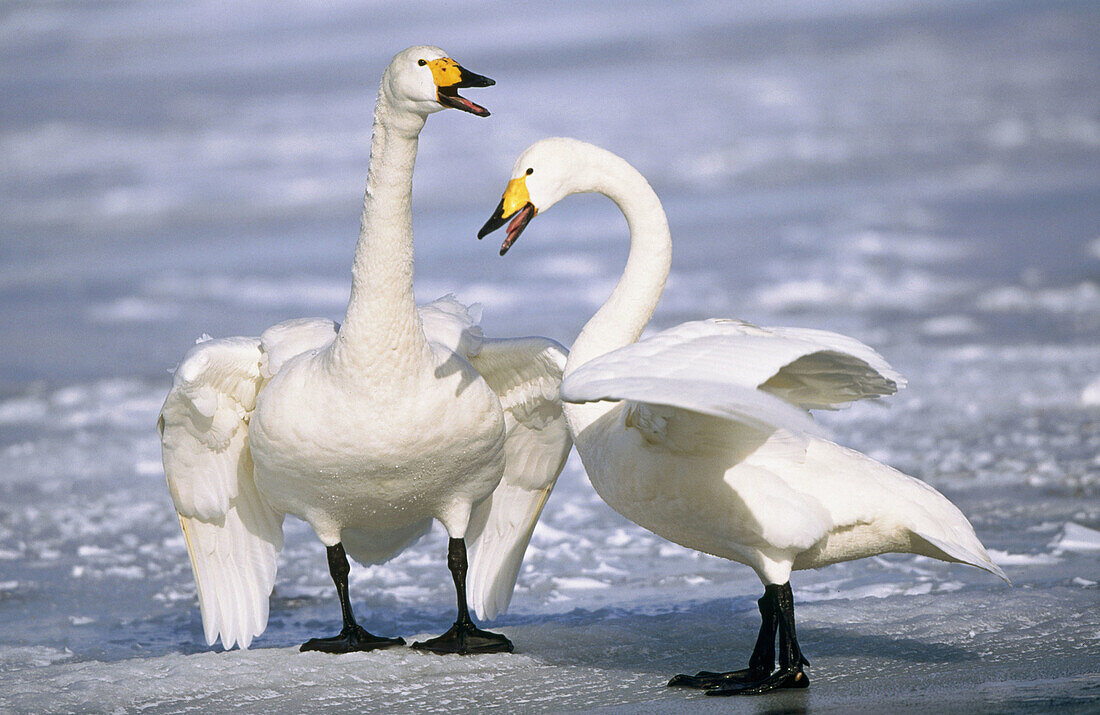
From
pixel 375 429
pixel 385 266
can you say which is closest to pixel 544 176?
pixel 385 266

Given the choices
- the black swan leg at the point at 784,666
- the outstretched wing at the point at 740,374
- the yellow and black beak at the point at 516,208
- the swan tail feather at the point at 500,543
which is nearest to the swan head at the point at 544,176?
the yellow and black beak at the point at 516,208

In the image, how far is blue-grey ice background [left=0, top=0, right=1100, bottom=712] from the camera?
520 centimetres

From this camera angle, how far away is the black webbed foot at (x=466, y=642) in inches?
217

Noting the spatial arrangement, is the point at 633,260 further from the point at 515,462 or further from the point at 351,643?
the point at 351,643

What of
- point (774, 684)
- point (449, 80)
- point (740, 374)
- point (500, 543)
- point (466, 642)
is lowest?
point (774, 684)

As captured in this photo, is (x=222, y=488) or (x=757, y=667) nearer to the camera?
(x=757, y=667)

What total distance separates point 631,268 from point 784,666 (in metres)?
1.58

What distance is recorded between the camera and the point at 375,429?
5.25 m

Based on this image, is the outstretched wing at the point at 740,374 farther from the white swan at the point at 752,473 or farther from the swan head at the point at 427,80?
the swan head at the point at 427,80

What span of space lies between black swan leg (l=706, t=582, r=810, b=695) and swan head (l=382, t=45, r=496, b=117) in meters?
2.11

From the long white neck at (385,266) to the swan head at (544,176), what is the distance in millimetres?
486

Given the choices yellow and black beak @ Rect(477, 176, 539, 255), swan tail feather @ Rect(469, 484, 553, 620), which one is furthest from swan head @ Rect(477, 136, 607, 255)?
swan tail feather @ Rect(469, 484, 553, 620)

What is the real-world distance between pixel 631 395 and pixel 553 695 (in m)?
1.55

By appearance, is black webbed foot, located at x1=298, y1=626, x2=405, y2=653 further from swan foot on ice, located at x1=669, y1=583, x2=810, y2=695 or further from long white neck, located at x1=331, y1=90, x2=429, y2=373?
swan foot on ice, located at x1=669, y1=583, x2=810, y2=695
